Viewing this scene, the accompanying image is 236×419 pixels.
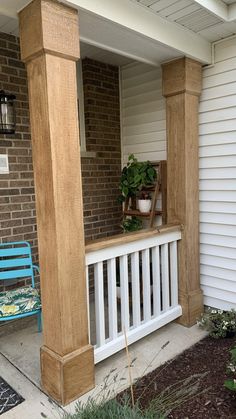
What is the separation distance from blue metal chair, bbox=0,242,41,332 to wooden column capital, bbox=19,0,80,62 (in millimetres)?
1522

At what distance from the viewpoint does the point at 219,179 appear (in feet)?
8.74

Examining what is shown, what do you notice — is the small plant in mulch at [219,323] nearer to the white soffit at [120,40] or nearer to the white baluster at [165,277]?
the white baluster at [165,277]

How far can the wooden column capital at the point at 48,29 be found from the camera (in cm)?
163

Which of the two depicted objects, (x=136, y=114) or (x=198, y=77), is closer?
(x=198, y=77)

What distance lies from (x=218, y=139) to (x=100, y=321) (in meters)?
1.69

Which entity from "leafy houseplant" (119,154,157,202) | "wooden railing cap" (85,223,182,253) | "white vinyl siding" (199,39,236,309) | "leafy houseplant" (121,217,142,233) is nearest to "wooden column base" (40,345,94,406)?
"wooden railing cap" (85,223,182,253)

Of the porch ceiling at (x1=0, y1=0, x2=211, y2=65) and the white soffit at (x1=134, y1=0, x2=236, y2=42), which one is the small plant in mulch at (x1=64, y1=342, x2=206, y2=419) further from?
the white soffit at (x1=134, y1=0, x2=236, y2=42)

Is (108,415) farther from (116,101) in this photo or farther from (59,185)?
(116,101)

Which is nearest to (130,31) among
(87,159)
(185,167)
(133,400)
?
(185,167)

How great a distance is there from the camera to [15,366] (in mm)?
2195

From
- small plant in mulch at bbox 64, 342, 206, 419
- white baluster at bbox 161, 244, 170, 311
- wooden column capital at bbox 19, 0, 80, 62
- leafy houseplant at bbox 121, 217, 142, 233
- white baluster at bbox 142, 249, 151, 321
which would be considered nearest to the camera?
small plant in mulch at bbox 64, 342, 206, 419

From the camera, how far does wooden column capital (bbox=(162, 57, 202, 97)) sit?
2.48 meters

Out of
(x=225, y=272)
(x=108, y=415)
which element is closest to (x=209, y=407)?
(x=108, y=415)

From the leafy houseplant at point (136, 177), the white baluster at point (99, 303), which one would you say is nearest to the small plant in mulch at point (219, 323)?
the white baluster at point (99, 303)
